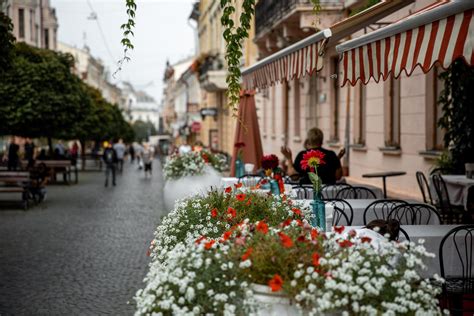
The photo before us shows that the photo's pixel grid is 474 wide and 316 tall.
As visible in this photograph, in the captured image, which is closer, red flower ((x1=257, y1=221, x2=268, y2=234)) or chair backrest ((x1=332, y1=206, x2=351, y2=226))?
red flower ((x1=257, y1=221, x2=268, y2=234))

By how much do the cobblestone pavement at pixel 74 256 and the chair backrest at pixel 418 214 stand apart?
2.92 meters

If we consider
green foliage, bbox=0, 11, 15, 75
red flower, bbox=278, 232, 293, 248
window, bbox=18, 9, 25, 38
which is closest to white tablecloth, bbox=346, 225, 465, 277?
red flower, bbox=278, 232, 293, 248

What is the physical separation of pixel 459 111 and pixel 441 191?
1.93 metres

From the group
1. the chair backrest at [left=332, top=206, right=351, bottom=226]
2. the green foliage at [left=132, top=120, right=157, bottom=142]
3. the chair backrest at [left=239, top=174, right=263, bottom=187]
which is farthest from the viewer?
the green foliage at [left=132, top=120, right=157, bottom=142]

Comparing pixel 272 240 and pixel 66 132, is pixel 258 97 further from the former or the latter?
pixel 272 240

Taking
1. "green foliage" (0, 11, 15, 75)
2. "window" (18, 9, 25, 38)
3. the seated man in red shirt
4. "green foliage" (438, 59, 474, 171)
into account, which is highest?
"window" (18, 9, 25, 38)

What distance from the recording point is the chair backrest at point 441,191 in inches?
448

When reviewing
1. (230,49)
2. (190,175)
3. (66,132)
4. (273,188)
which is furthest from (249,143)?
(66,132)

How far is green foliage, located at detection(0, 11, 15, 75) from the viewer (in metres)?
11.8

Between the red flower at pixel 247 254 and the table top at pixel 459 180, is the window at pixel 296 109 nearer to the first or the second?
the table top at pixel 459 180

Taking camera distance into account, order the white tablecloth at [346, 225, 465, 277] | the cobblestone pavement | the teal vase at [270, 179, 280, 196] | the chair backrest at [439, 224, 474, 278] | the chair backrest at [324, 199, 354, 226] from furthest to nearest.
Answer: the teal vase at [270, 179, 280, 196]
the cobblestone pavement
the chair backrest at [324, 199, 354, 226]
the white tablecloth at [346, 225, 465, 277]
the chair backrest at [439, 224, 474, 278]

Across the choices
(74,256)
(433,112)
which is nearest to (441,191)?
(433,112)

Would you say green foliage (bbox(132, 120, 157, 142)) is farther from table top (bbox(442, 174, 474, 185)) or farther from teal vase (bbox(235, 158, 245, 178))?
table top (bbox(442, 174, 474, 185))

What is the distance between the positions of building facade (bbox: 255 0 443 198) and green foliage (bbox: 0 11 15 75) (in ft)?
14.8
